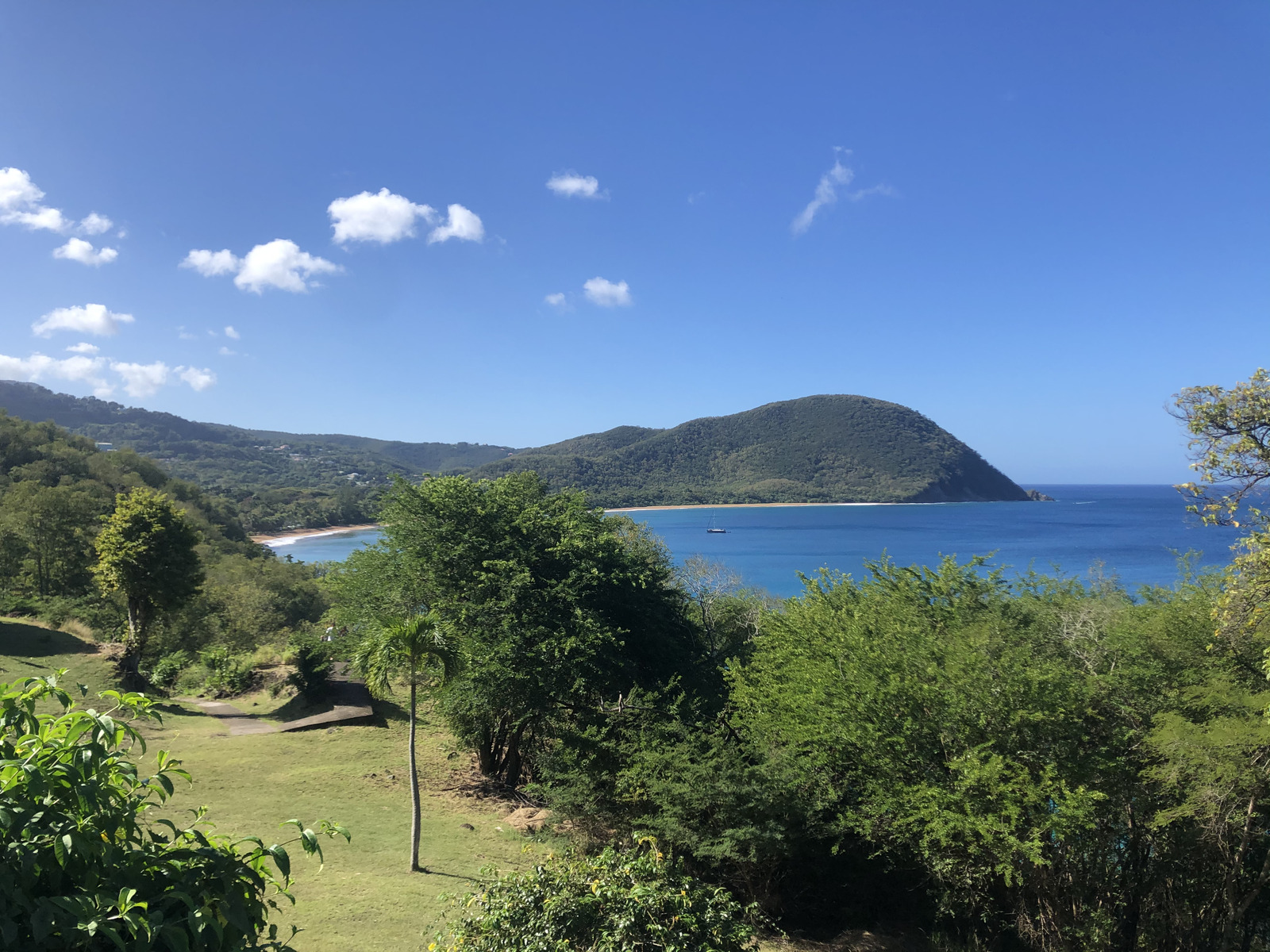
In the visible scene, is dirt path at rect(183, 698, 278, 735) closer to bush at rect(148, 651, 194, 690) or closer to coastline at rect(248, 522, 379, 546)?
bush at rect(148, 651, 194, 690)

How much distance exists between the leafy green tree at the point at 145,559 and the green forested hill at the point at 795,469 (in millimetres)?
136499

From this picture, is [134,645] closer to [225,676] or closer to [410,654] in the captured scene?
[225,676]

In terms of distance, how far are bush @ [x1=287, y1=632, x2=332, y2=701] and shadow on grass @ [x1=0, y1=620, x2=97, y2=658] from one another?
20.5 ft

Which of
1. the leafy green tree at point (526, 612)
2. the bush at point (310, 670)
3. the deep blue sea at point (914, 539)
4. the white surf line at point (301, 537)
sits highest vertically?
the leafy green tree at point (526, 612)

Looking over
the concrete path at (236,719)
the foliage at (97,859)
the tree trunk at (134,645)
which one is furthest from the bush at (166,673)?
the foliage at (97,859)

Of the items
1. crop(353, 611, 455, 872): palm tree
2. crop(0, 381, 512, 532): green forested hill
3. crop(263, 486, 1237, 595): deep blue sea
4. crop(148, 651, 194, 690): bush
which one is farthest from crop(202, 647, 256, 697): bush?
crop(0, 381, 512, 532): green forested hill

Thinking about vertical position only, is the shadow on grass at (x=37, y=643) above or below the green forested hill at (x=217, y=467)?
below

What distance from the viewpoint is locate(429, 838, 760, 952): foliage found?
13.4ft

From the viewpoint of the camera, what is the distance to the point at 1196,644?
38.5 ft

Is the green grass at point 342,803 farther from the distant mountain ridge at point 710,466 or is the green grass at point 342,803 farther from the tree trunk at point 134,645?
the distant mountain ridge at point 710,466

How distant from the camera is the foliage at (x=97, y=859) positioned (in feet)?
7.14

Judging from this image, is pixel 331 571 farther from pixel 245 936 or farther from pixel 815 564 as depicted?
pixel 815 564

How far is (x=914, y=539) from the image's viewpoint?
10562 centimetres

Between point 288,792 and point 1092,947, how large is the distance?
46.4 feet
